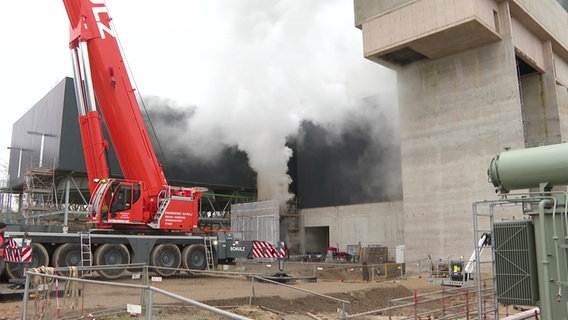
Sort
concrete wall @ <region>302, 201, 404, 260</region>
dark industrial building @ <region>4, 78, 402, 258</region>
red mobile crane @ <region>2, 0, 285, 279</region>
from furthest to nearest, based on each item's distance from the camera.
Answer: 1. concrete wall @ <region>302, 201, 404, 260</region>
2. dark industrial building @ <region>4, 78, 402, 258</region>
3. red mobile crane @ <region>2, 0, 285, 279</region>

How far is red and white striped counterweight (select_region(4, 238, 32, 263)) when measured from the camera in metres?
13.3

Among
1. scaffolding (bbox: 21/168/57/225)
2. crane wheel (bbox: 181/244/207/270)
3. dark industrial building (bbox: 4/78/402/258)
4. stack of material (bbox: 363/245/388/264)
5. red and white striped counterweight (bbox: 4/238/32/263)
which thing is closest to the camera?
red and white striped counterweight (bbox: 4/238/32/263)

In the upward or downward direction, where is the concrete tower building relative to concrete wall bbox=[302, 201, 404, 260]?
upward

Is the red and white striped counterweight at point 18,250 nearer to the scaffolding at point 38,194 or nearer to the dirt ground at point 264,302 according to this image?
the dirt ground at point 264,302

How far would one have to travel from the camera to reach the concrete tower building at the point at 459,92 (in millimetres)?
24359

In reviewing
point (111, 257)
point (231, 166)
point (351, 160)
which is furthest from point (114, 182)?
point (351, 160)

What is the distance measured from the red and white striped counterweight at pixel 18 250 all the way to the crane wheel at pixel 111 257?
2.59 meters

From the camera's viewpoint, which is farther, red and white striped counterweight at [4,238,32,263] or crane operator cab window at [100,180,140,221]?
crane operator cab window at [100,180,140,221]

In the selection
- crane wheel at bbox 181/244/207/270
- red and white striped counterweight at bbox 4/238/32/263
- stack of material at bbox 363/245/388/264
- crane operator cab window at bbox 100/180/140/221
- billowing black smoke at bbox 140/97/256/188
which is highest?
billowing black smoke at bbox 140/97/256/188

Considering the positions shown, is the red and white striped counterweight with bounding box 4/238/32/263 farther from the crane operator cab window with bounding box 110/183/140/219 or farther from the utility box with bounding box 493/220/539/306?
the utility box with bounding box 493/220/539/306

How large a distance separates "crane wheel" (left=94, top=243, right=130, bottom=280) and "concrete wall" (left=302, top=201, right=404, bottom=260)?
870 inches

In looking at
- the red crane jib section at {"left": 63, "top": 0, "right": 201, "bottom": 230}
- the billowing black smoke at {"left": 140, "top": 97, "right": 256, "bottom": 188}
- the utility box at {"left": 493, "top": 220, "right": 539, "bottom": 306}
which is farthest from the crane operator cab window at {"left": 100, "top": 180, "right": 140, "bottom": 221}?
the billowing black smoke at {"left": 140, "top": 97, "right": 256, "bottom": 188}

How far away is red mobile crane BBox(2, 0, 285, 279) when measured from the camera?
1617cm

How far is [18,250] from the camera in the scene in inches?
536
